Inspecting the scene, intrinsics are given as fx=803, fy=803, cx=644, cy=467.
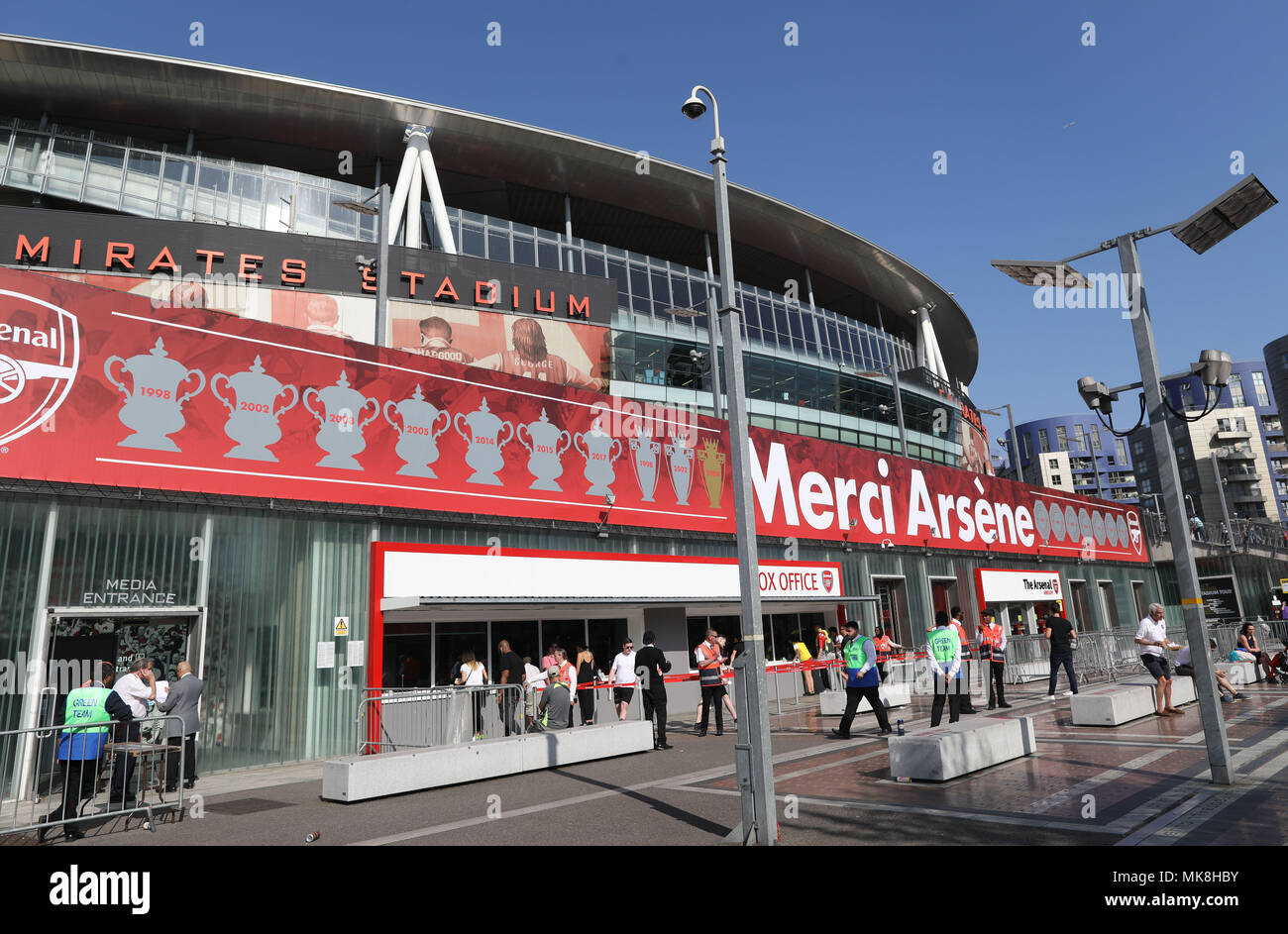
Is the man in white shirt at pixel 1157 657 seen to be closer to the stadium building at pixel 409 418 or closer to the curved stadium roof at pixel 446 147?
the stadium building at pixel 409 418

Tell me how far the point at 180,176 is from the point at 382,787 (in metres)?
31.4

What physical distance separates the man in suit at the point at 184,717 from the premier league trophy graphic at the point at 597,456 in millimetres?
9889

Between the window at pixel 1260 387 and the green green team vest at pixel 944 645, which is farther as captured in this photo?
the window at pixel 1260 387

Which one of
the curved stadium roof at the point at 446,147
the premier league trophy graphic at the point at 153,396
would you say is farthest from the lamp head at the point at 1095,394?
the curved stadium roof at the point at 446,147

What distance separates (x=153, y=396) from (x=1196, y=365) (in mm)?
15526

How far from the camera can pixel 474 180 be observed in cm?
3772

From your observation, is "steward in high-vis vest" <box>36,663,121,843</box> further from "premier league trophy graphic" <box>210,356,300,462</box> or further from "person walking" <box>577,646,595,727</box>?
"person walking" <box>577,646,595,727</box>

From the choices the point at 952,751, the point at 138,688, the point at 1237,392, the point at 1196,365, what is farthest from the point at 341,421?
the point at 1237,392

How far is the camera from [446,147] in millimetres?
35406

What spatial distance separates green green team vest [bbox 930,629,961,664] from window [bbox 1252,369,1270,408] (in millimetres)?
121899

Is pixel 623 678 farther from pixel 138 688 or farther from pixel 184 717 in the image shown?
pixel 138 688

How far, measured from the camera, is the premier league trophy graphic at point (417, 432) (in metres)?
16.5
